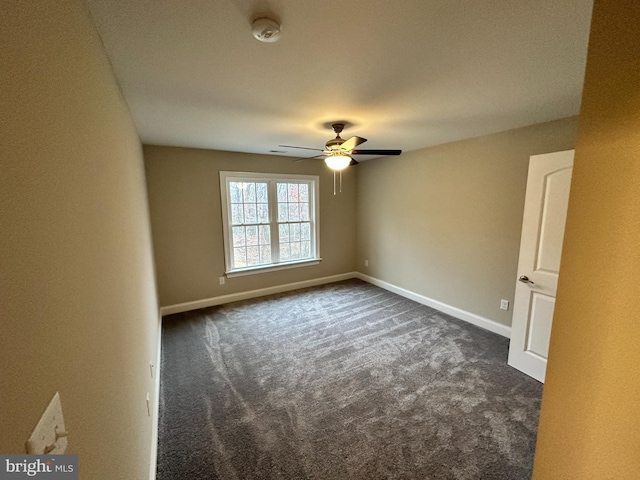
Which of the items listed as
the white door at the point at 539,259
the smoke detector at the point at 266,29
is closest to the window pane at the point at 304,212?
the white door at the point at 539,259

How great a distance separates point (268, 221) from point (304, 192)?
88cm

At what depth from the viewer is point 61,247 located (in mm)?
639

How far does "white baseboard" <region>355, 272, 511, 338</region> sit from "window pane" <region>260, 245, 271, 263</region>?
204cm

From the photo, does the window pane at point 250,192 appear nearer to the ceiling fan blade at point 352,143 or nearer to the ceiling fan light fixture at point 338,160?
the ceiling fan light fixture at point 338,160

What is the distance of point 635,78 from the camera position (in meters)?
0.79

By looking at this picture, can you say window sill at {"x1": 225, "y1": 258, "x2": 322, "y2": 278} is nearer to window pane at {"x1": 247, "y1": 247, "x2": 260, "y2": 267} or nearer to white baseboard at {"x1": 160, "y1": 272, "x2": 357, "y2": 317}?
window pane at {"x1": 247, "y1": 247, "x2": 260, "y2": 267}

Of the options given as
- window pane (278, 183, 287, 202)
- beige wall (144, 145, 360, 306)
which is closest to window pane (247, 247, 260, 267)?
beige wall (144, 145, 360, 306)

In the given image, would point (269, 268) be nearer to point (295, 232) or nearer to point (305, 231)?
point (295, 232)

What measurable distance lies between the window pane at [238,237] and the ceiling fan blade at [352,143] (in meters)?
2.41

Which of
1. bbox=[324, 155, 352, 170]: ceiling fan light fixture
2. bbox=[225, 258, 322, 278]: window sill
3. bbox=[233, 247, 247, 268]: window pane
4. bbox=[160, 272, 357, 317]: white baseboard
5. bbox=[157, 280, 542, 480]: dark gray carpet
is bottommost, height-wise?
bbox=[157, 280, 542, 480]: dark gray carpet

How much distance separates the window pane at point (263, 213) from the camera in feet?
14.6

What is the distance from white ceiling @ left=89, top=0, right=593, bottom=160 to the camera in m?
1.14

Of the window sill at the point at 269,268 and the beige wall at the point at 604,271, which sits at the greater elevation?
the beige wall at the point at 604,271

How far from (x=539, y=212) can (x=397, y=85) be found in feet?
5.59
